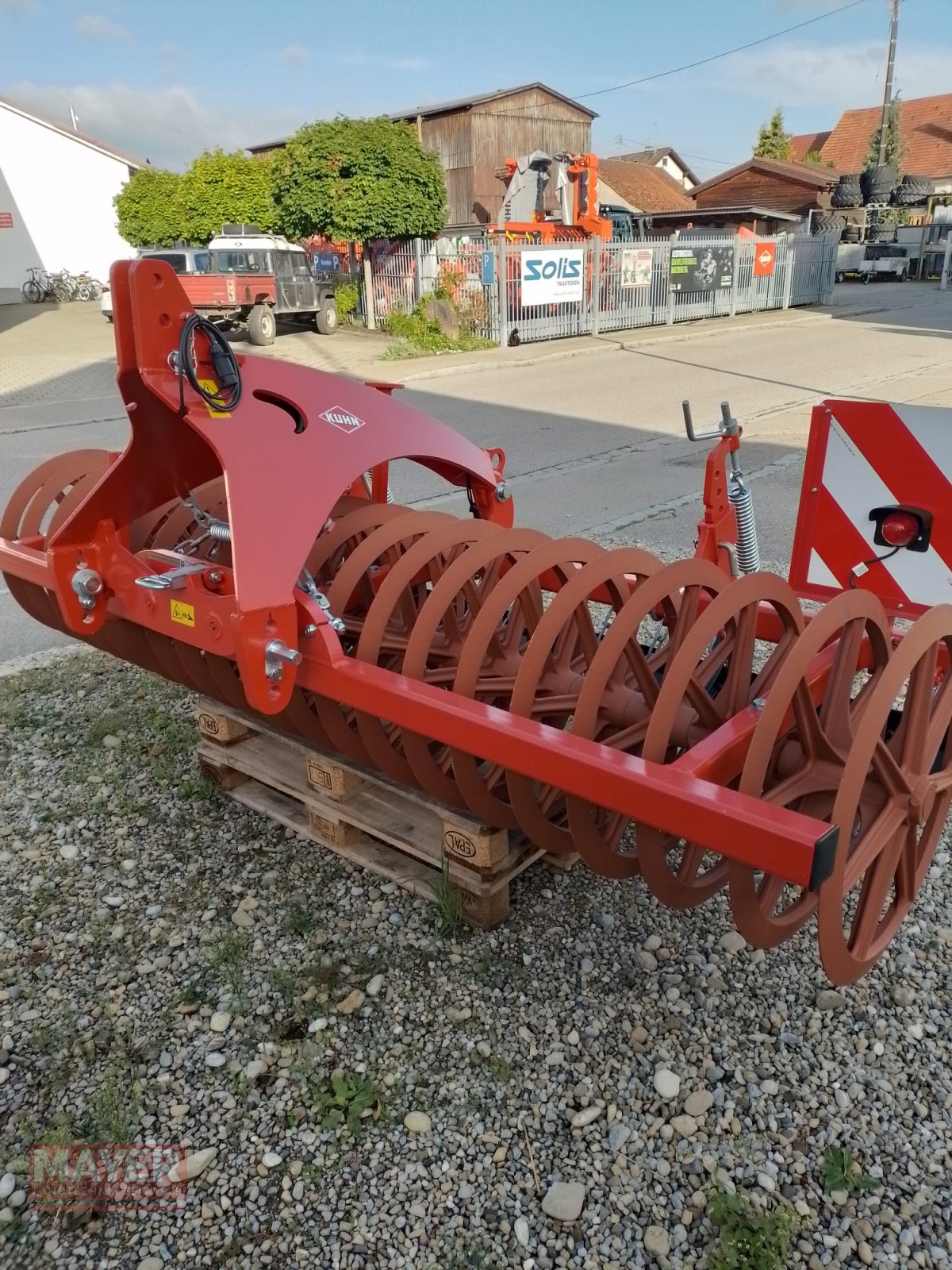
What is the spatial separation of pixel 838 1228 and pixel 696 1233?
0.94ft

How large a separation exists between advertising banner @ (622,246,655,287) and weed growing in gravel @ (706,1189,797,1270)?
19.1 metres

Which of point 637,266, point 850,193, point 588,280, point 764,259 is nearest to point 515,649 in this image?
point 588,280

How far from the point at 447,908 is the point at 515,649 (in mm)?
773

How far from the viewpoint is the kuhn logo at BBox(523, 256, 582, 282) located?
17031mm

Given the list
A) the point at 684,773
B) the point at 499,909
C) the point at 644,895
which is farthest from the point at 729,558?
the point at 684,773

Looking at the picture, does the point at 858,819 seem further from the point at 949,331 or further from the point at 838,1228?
the point at 949,331

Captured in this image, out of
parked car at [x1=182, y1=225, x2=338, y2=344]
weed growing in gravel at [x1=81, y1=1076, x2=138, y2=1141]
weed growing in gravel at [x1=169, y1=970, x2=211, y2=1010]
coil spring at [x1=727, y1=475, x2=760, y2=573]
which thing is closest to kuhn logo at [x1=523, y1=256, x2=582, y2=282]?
parked car at [x1=182, y1=225, x2=338, y2=344]

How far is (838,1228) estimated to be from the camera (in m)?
1.93

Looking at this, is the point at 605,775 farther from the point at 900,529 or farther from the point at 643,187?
the point at 643,187

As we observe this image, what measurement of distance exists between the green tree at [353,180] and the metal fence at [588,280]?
92 cm

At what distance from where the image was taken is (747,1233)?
1.91 metres

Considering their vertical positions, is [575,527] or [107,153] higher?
[107,153]

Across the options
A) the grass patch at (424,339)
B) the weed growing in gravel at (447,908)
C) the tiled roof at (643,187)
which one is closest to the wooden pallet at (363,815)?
the weed growing in gravel at (447,908)

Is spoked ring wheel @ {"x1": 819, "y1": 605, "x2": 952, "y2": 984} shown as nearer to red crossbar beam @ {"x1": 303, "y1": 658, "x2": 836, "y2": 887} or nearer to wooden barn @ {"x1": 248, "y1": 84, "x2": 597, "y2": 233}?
red crossbar beam @ {"x1": 303, "y1": 658, "x2": 836, "y2": 887}
